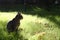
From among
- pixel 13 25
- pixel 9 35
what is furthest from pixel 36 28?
pixel 9 35

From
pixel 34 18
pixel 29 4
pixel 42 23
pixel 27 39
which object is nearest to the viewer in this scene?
pixel 27 39

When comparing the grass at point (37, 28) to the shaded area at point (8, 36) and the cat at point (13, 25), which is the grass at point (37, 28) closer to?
the shaded area at point (8, 36)

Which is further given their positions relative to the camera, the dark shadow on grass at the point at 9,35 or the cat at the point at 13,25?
the cat at the point at 13,25

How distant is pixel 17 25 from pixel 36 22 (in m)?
1.20

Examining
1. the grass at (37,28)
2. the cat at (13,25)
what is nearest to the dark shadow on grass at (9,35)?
the grass at (37,28)

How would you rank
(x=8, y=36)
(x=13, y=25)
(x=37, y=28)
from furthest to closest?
(x=37, y=28) < (x=13, y=25) < (x=8, y=36)

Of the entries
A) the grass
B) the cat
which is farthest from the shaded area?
the cat

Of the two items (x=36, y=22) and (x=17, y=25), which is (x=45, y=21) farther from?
(x=17, y=25)

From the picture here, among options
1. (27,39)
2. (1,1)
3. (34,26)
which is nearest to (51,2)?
(1,1)

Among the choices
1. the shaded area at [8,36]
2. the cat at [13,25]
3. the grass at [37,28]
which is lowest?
the shaded area at [8,36]

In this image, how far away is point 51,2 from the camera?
16656mm

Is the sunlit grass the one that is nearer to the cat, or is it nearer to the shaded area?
the shaded area

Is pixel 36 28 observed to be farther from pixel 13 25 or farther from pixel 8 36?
pixel 8 36

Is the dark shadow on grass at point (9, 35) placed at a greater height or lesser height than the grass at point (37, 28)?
lesser
